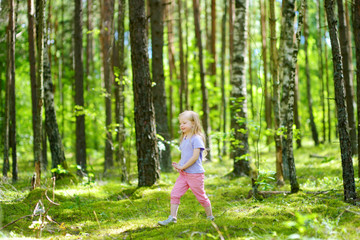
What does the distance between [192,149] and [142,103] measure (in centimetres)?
274

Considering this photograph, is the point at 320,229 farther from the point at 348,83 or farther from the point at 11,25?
the point at 11,25

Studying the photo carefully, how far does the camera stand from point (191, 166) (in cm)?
538

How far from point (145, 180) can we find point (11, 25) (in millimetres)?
6802

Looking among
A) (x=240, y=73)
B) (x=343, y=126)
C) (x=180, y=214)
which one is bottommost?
(x=180, y=214)

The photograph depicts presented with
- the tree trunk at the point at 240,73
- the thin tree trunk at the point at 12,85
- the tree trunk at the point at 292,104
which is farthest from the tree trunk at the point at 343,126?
the thin tree trunk at the point at 12,85

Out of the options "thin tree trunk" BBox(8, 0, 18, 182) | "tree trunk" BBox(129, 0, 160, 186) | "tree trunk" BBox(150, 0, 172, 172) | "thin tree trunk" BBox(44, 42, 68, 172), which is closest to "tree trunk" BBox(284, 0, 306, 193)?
"tree trunk" BBox(129, 0, 160, 186)

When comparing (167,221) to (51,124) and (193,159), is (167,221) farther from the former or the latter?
(51,124)

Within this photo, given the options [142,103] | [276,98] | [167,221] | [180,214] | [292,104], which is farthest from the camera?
[276,98]

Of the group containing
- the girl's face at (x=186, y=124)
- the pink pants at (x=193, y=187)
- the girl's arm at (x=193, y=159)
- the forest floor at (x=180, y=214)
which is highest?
the girl's face at (x=186, y=124)

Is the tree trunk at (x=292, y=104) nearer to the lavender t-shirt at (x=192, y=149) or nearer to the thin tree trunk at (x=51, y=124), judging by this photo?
the lavender t-shirt at (x=192, y=149)

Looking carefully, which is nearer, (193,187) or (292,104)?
(193,187)

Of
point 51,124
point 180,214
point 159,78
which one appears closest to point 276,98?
point 180,214

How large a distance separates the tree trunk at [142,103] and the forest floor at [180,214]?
0.45 m

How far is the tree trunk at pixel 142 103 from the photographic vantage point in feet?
25.8
